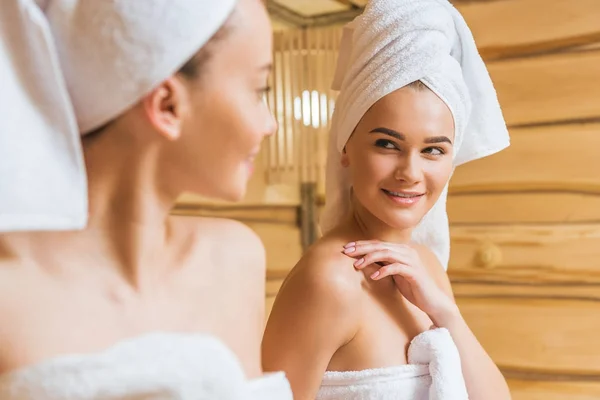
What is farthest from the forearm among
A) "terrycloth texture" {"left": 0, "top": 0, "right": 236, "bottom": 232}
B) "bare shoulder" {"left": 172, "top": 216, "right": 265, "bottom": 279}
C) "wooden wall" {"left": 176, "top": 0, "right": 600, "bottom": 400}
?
"wooden wall" {"left": 176, "top": 0, "right": 600, "bottom": 400}

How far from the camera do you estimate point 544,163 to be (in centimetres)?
209

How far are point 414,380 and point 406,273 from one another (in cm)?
17

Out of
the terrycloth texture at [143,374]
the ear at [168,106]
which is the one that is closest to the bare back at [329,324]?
the terrycloth texture at [143,374]

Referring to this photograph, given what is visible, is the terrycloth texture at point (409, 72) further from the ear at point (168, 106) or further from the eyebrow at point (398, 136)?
the ear at point (168, 106)

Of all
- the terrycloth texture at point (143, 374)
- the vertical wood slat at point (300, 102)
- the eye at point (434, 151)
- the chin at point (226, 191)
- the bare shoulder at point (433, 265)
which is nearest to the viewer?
the terrycloth texture at point (143, 374)

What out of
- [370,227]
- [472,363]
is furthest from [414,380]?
[370,227]

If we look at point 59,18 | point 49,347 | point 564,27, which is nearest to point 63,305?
point 49,347

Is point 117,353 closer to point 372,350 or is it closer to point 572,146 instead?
point 372,350

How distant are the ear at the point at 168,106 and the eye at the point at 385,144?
50 centimetres

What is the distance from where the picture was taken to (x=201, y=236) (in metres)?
0.79

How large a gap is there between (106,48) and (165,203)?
0.58 ft

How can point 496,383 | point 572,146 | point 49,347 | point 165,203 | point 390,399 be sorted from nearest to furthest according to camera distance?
point 49,347 → point 165,203 → point 390,399 → point 496,383 → point 572,146

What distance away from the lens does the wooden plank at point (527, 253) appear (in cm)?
203

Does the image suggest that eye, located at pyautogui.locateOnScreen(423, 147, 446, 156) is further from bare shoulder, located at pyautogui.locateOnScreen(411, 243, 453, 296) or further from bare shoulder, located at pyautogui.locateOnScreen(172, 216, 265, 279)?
bare shoulder, located at pyautogui.locateOnScreen(172, 216, 265, 279)
